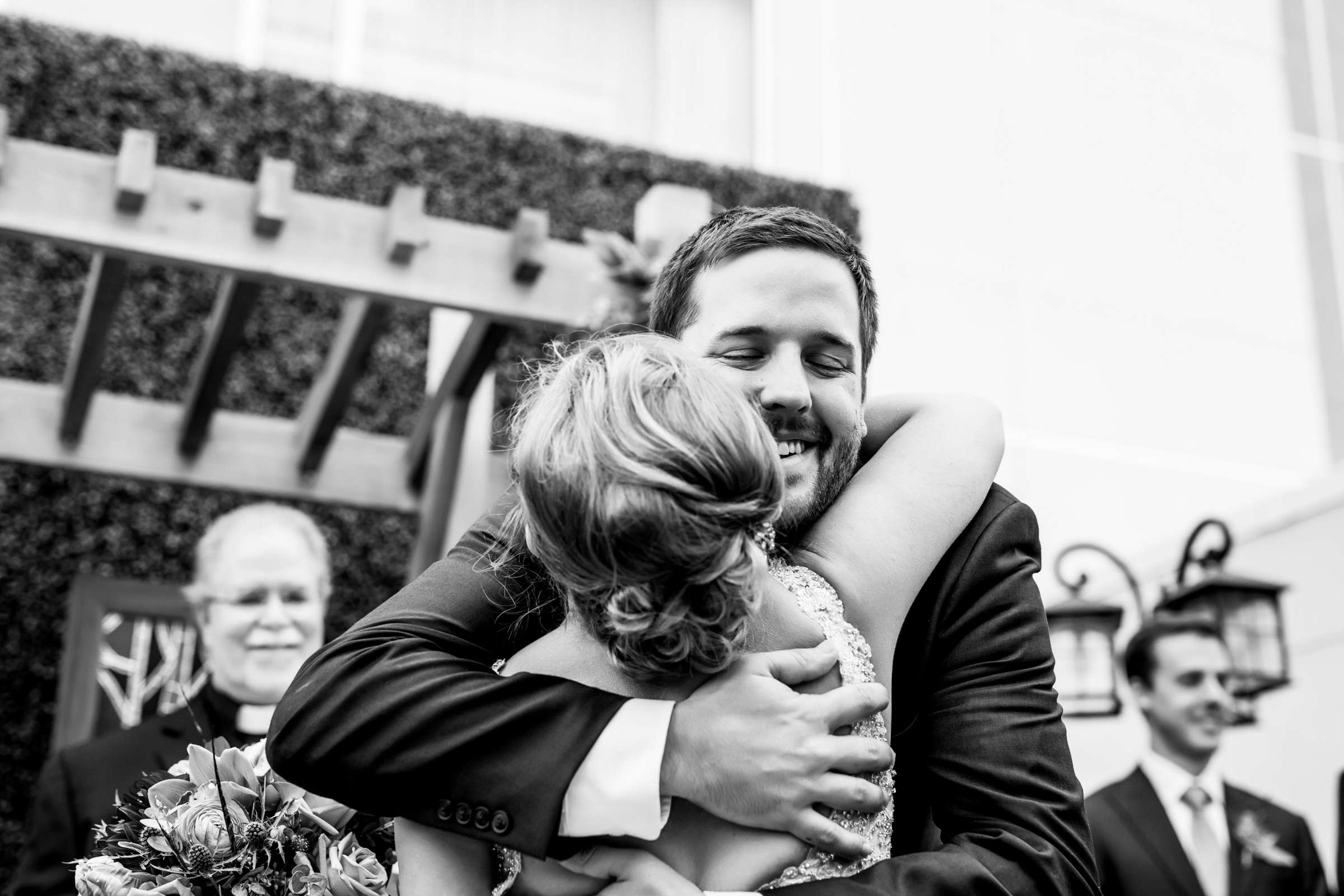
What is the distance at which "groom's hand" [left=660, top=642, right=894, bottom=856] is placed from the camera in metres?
1.76

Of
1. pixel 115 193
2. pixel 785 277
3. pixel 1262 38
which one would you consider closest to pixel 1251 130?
pixel 1262 38

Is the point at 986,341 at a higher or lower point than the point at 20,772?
higher

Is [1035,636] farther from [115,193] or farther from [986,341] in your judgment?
[986,341]

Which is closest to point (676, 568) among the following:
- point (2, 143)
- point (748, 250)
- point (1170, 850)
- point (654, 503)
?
point (654, 503)

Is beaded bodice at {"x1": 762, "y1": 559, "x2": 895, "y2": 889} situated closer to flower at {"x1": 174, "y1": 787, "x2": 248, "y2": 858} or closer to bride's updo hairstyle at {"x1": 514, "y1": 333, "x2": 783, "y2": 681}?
bride's updo hairstyle at {"x1": 514, "y1": 333, "x2": 783, "y2": 681}

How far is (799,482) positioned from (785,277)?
290mm

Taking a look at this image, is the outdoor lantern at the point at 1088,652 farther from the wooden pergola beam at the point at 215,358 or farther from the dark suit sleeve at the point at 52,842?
the dark suit sleeve at the point at 52,842

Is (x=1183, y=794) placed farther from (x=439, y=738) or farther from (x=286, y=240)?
(x=439, y=738)

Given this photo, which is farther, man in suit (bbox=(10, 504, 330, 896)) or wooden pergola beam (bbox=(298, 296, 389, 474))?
wooden pergola beam (bbox=(298, 296, 389, 474))

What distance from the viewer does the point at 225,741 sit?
2273 millimetres

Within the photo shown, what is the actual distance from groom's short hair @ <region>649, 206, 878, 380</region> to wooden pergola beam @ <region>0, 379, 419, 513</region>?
3.84m

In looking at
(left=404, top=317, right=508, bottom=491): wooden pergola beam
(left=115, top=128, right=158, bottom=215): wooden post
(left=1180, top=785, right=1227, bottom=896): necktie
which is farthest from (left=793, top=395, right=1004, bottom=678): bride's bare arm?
(left=1180, top=785, right=1227, bottom=896): necktie

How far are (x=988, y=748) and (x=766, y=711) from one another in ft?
1.15

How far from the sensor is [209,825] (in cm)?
211
